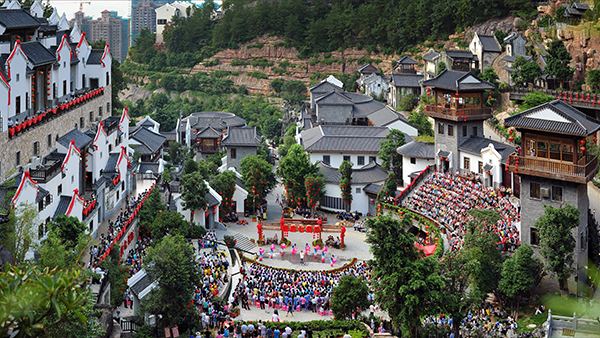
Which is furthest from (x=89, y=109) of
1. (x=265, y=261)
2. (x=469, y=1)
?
(x=469, y=1)

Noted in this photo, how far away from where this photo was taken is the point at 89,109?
63.9 m

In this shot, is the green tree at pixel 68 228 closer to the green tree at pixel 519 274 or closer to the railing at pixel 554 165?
the green tree at pixel 519 274

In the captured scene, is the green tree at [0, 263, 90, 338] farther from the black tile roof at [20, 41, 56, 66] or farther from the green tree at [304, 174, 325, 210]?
the green tree at [304, 174, 325, 210]

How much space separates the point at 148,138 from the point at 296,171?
19.8 metres

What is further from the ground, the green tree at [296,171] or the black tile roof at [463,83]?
the black tile roof at [463,83]

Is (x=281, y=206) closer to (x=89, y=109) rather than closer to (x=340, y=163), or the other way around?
(x=340, y=163)

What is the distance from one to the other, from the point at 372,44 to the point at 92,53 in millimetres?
92513

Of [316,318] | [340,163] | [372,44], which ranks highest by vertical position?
[372,44]

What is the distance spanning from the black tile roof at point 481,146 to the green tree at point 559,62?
1282 centimetres

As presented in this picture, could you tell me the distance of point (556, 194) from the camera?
49.7 meters

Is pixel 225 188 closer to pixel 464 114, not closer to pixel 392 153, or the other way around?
pixel 392 153

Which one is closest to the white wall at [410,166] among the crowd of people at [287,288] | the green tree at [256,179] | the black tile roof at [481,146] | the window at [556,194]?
the black tile roof at [481,146]

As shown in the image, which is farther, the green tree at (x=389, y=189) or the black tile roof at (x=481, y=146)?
the green tree at (x=389, y=189)

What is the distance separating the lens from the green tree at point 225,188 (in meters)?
75.1
